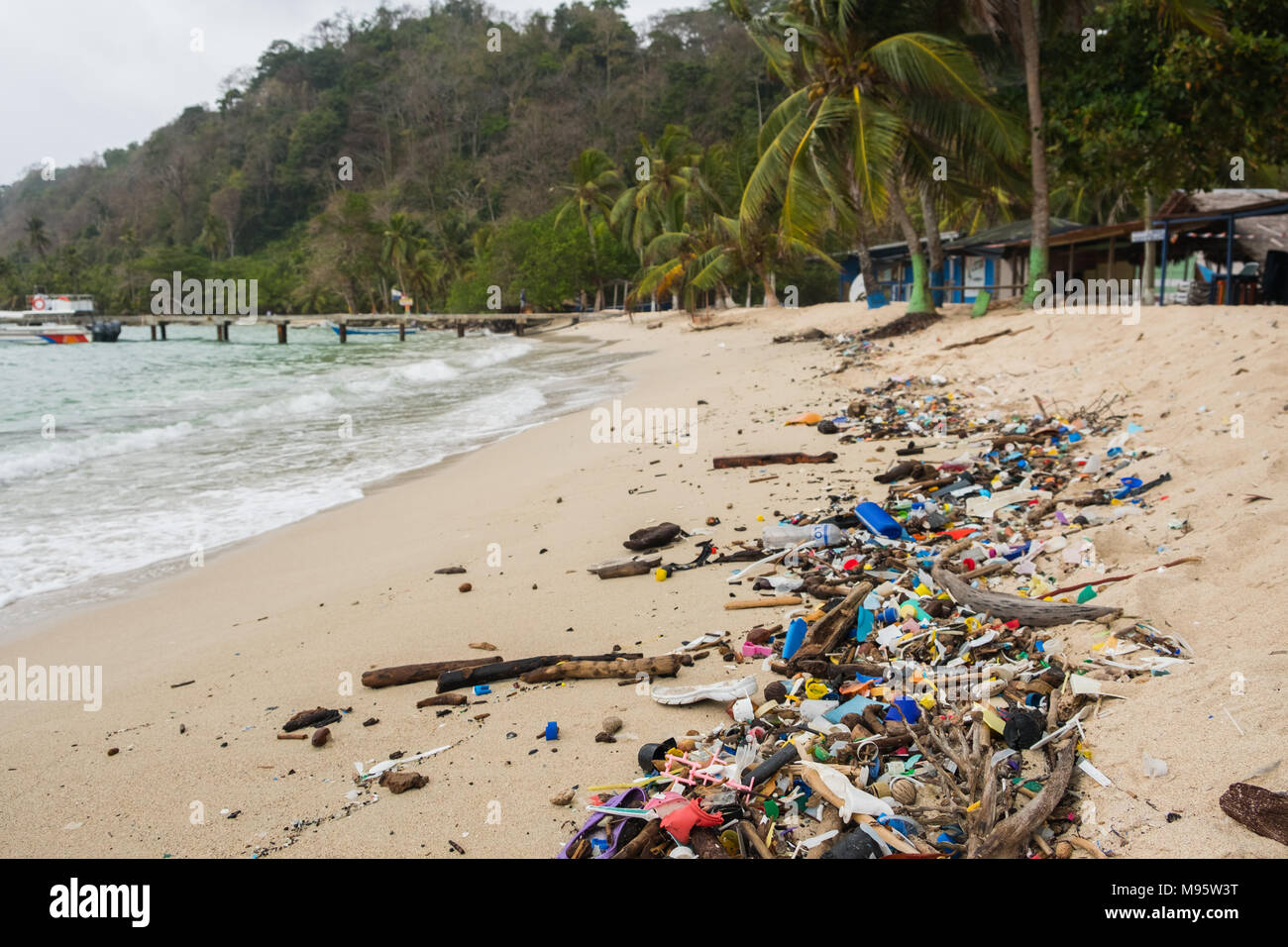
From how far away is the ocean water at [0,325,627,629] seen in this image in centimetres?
765

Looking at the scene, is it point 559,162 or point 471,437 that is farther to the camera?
point 559,162

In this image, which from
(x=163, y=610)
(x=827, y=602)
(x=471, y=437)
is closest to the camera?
(x=827, y=602)

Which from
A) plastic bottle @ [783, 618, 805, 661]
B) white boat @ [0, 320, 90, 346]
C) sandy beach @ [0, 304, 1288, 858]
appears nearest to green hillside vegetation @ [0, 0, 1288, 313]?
sandy beach @ [0, 304, 1288, 858]

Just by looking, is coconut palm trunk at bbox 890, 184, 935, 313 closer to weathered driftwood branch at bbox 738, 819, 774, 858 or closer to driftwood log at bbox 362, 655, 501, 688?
driftwood log at bbox 362, 655, 501, 688

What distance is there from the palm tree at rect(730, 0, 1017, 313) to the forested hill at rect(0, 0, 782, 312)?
102ft

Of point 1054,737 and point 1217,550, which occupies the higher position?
point 1217,550

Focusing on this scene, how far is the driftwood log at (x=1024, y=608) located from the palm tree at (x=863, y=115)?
12902 millimetres

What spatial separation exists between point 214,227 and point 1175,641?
110 metres

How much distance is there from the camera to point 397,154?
91938 mm

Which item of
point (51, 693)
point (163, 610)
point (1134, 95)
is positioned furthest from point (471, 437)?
point (1134, 95)

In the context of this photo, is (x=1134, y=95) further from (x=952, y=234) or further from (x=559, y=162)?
(x=559, y=162)

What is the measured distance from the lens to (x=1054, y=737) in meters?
2.96
